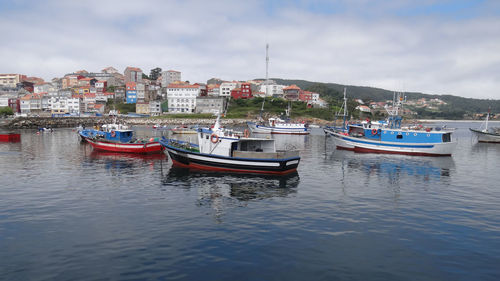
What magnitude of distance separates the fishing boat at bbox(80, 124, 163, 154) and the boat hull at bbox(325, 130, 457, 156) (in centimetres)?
2963

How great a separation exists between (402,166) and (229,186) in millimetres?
21762

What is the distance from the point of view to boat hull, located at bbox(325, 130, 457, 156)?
44969mm

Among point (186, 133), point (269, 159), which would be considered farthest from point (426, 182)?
point (186, 133)

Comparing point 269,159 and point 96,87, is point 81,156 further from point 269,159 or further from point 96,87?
point 96,87

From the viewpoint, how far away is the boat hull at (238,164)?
28.3 meters

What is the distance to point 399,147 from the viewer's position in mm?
46250

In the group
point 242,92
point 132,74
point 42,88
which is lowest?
point 242,92

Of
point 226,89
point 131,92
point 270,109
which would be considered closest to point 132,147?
point 270,109

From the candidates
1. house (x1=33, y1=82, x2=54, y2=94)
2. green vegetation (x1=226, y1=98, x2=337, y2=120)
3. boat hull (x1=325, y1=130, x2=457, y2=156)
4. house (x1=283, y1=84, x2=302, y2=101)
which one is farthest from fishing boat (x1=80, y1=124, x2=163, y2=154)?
Result: house (x1=33, y1=82, x2=54, y2=94)

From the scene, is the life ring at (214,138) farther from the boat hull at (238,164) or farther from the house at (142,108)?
the house at (142,108)

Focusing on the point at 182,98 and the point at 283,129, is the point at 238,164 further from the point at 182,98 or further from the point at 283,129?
the point at 182,98

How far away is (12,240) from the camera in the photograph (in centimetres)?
1395

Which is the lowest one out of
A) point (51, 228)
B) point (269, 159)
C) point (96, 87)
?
point (51, 228)

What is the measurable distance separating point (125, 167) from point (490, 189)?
33.1m
